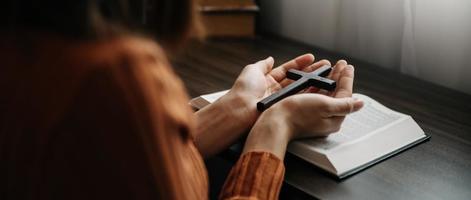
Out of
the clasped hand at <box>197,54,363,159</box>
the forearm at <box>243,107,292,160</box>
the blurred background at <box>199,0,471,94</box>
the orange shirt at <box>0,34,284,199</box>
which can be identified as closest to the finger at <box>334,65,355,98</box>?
the clasped hand at <box>197,54,363,159</box>

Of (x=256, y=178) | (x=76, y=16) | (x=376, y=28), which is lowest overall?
(x=256, y=178)

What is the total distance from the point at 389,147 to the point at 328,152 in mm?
108

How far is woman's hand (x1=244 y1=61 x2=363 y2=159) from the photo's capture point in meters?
0.81

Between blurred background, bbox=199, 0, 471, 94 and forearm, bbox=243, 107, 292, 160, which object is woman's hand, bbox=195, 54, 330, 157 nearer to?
forearm, bbox=243, 107, 292, 160

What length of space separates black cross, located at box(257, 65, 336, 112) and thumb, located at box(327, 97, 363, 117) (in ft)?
0.22

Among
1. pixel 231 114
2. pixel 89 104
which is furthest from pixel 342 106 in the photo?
pixel 89 104

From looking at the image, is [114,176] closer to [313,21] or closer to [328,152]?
[328,152]

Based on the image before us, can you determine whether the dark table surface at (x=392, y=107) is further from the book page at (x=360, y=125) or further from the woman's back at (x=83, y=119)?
the woman's back at (x=83, y=119)

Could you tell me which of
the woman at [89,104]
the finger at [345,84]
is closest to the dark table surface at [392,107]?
the finger at [345,84]

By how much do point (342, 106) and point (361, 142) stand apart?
5 cm

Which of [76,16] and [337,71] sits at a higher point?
[76,16]

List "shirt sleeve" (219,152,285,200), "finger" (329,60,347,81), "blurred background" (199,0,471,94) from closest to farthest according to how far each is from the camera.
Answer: "shirt sleeve" (219,152,285,200) < "finger" (329,60,347,81) < "blurred background" (199,0,471,94)

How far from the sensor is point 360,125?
Result: 881mm

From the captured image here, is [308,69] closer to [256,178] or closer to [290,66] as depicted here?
[290,66]
